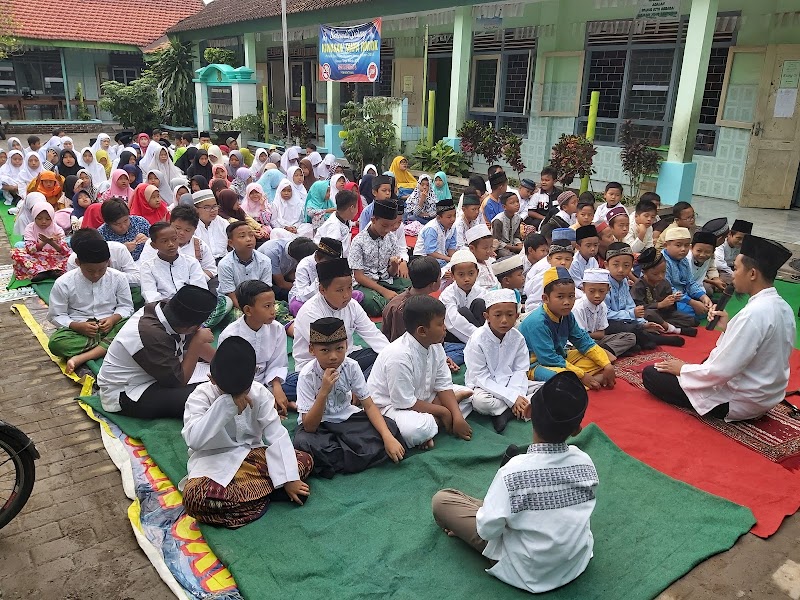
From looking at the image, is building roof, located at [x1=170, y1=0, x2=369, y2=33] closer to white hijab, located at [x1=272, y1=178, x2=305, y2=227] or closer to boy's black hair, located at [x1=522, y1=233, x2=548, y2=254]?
white hijab, located at [x1=272, y1=178, x2=305, y2=227]

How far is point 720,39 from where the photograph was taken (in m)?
8.95

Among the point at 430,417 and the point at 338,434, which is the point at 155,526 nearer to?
the point at 338,434

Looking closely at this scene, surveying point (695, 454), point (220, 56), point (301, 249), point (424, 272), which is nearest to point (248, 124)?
point (220, 56)

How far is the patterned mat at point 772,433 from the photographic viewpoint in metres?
3.59

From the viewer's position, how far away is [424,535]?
9.39 feet

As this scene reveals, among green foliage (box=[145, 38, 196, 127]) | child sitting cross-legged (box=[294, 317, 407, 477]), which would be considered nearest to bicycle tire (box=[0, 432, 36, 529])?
child sitting cross-legged (box=[294, 317, 407, 477])

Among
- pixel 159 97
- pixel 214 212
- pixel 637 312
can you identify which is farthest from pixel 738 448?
pixel 159 97

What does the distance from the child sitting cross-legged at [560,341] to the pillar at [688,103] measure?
15.4ft

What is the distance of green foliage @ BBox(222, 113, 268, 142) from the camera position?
15840mm

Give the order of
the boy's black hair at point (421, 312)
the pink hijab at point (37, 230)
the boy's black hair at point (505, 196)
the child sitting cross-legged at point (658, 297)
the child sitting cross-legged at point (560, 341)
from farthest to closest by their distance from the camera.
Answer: the boy's black hair at point (505, 196)
the pink hijab at point (37, 230)
the child sitting cross-legged at point (658, 297)
the child sitting cross-legged at point (560, 341)
the boy's black hair at point (421, 312)

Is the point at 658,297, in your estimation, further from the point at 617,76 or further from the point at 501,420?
the point at 617,76

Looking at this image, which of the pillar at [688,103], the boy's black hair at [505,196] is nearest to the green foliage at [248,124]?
the boy's black hair at [505,196]

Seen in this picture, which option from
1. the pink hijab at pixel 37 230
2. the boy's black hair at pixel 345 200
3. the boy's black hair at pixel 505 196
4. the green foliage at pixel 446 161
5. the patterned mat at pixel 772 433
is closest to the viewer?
the patterned mat at pixel 772 433

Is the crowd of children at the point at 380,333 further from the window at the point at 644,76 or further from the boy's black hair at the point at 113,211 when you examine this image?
the window at the point at 644,76
